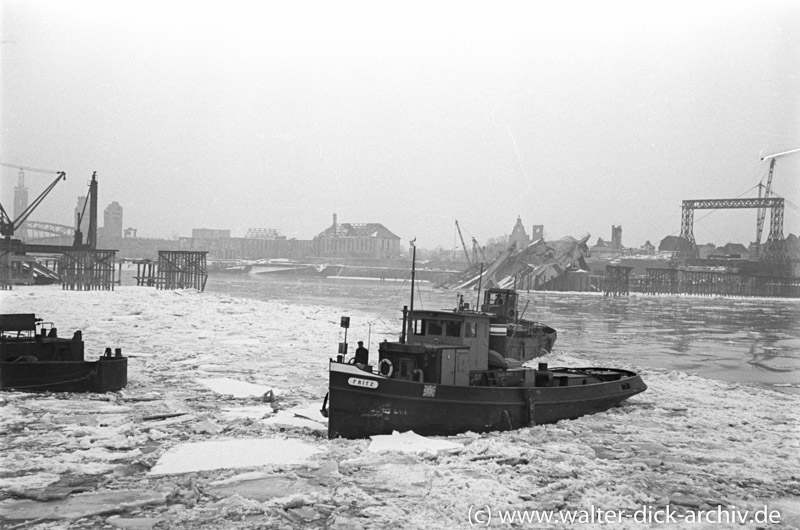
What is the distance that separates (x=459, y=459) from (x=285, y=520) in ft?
15.6

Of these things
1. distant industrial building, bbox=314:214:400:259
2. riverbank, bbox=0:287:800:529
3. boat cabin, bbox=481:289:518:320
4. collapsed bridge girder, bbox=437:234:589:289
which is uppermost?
distant industrial building, bbox=314:214:400:259

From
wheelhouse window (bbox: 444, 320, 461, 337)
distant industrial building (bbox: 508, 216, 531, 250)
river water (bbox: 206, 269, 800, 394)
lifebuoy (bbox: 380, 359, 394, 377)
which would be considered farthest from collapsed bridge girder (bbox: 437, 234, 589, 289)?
lifebuoy (bbox: 380, 359, 394, 377)

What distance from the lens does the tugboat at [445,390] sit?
15.4 m

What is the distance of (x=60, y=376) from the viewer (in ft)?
61.6

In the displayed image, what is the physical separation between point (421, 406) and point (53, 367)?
1105cm

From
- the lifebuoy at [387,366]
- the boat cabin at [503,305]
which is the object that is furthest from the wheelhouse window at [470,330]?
the boat cabin at [503,305]

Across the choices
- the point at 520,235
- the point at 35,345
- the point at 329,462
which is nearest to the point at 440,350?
the point at 329,462

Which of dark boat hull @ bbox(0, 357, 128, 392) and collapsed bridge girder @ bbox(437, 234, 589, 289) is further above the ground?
collapsed bridge girder @ bbox(437, 234, 589, 289)

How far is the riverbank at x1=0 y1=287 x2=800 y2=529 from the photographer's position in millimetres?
10719

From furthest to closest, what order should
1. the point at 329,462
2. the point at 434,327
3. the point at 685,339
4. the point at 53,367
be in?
1. the point at 685,339
2. the point at 53,367
3. the point at 434,327
4. the point at 329,462

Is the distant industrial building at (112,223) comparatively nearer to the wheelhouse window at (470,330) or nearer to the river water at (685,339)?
the river water at (685,339)

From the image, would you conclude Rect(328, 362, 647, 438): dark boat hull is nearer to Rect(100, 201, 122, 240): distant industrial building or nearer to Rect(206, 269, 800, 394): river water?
Rect(206, 269, 800, 394): river water

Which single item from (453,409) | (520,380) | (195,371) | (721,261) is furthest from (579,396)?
(721,261)

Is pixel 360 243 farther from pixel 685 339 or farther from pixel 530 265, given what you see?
pixel 685 339
